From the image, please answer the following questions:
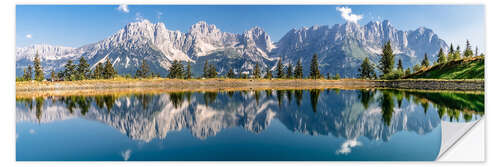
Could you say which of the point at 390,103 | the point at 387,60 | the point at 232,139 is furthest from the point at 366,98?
the point at 387,60

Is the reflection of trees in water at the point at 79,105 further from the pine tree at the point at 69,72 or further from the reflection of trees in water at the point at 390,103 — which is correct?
the pine tree at the point at 69,72

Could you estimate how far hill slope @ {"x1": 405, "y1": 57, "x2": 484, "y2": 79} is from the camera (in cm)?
4041

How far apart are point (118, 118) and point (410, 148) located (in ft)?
55.0

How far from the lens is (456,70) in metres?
51.8

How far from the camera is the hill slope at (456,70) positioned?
4041 cm

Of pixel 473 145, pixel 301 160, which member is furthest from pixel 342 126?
pixel 301 160

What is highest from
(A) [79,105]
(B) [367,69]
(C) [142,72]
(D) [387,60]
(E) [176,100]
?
(D) [387,60]

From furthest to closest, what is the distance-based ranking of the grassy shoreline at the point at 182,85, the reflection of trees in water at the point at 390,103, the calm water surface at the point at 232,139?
the grassy shoreline at the point at 182,85 → the reflection of trees in water at the point at 390,103 → the calm water surface at the point at 232,139

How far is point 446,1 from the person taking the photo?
15781 millimetres

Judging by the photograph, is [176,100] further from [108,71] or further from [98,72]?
[98,72]

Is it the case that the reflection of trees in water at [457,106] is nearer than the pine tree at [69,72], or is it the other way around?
the reflection of trees in water at [457,106]

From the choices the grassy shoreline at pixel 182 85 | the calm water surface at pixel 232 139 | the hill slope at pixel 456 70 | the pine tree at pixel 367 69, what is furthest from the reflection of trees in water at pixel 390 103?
the pine tree at pixel 367 69

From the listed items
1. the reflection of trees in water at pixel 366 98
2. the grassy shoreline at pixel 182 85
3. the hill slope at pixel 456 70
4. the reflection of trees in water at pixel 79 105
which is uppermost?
the hill slope at pixel 456 70
